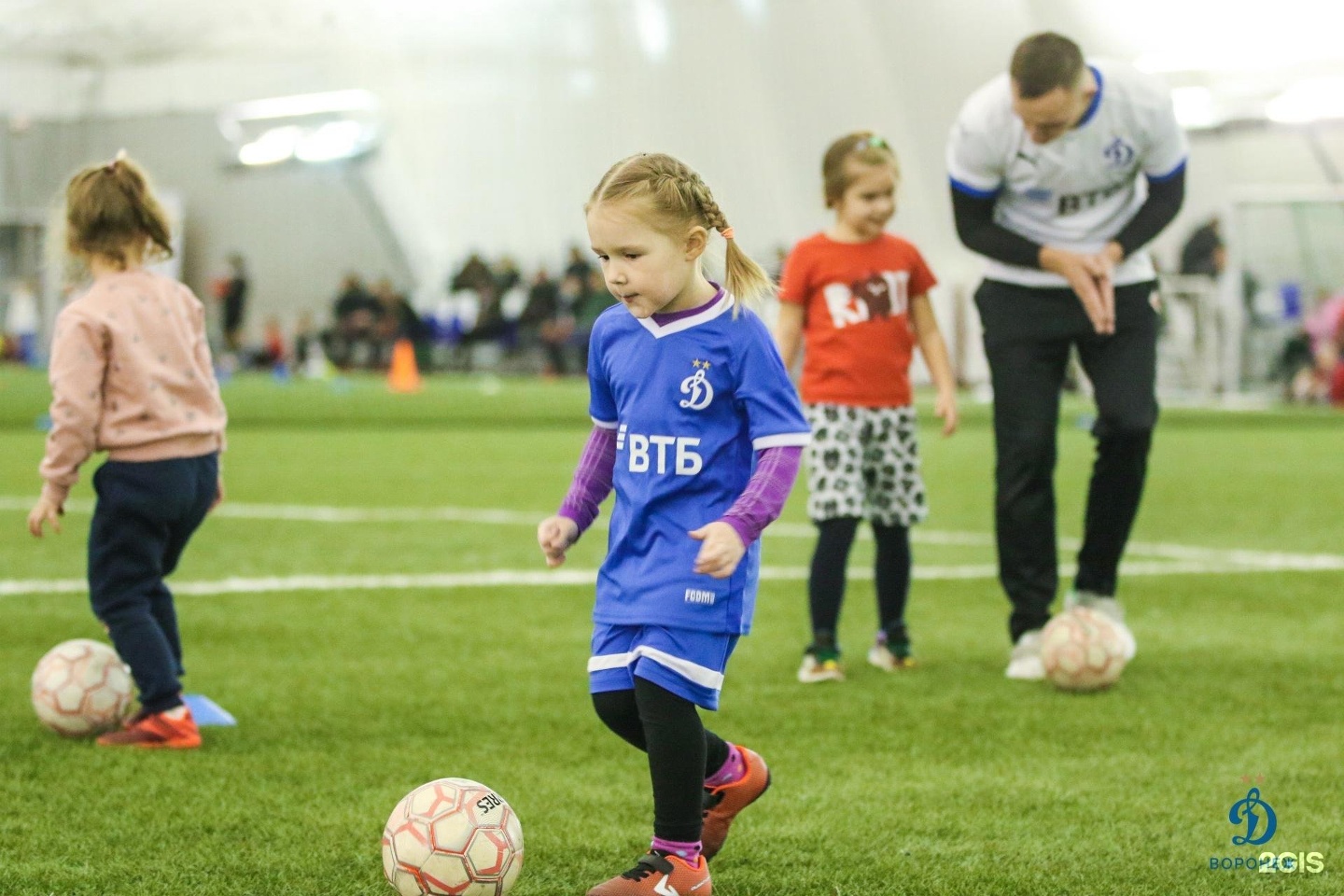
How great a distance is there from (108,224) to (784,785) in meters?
2.31

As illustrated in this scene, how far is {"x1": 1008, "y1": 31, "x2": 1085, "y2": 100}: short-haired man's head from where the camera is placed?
5.06 metres

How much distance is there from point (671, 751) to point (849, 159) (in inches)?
110

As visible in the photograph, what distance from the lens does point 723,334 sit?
10.6ft

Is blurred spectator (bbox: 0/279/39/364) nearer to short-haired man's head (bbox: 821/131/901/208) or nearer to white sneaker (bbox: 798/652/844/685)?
short-haired man's head (bbox: 821/131/901/208)

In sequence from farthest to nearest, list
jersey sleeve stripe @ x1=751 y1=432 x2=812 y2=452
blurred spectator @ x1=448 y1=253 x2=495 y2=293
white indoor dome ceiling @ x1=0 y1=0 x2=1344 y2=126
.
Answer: blurred spectator @ x1=448 y1=253 x2=495 y2=293, white indoor dome ceiling @ x1=0 y1=0 x2=1344 y2=126, jersey sleeve stripe @ x1=751 y1=432 x2=812 y2=452

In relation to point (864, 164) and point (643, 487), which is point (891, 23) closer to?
point (864, 164)

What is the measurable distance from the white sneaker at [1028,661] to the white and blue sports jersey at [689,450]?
2258 mm

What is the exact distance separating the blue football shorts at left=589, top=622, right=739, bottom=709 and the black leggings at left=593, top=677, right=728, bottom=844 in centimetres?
2

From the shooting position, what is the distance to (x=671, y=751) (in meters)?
3.19

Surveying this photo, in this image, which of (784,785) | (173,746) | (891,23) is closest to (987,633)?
(784,785)

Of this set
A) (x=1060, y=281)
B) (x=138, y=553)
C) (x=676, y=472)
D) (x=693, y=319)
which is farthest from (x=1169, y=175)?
(x=138, y=553)

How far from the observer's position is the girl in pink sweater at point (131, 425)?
4391mm

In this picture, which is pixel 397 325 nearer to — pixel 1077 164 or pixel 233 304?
pixel 233 304

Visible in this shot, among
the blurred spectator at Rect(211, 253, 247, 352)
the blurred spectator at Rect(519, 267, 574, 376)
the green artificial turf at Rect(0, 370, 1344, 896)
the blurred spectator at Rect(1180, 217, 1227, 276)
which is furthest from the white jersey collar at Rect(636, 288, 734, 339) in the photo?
the blurred spectator at Rect(211, 253, 247, 352)
